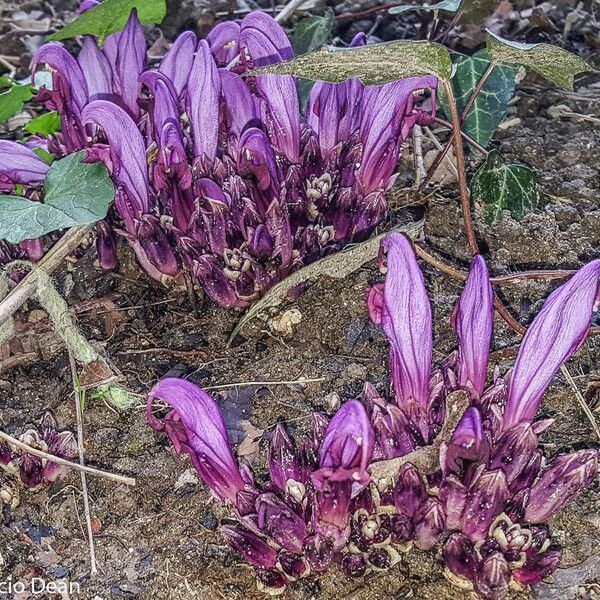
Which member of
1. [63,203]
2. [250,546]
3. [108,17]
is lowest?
[250,546]

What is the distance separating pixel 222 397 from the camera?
237cm

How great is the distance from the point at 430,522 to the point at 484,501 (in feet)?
0.48

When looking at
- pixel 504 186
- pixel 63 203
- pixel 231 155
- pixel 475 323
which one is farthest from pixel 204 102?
pixel 475 323

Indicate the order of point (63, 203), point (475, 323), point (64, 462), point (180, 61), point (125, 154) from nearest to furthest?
point (475, 323) → point (64, 462) → point (63, 203) → point (125, 154) → point (180, 61)

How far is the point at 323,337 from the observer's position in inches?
99.8

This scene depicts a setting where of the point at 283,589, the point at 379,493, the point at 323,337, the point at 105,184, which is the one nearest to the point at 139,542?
the point at 283,589

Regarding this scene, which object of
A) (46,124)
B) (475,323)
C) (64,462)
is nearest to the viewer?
(475,323)

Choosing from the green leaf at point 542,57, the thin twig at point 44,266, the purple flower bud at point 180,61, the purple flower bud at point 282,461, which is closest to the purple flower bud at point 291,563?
the purple flower bud at point 282,461

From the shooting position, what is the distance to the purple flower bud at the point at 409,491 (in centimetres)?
180

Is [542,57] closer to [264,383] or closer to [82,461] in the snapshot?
[264,383]

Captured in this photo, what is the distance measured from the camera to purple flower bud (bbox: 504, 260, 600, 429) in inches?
71.7

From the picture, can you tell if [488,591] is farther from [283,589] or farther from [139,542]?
[139,542]

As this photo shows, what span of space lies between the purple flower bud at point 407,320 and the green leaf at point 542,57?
616mm

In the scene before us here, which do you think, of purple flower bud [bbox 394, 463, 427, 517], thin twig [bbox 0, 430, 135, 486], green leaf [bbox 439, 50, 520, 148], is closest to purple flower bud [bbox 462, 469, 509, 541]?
purple flower bud [bbox 394, 463, 427, 517]
